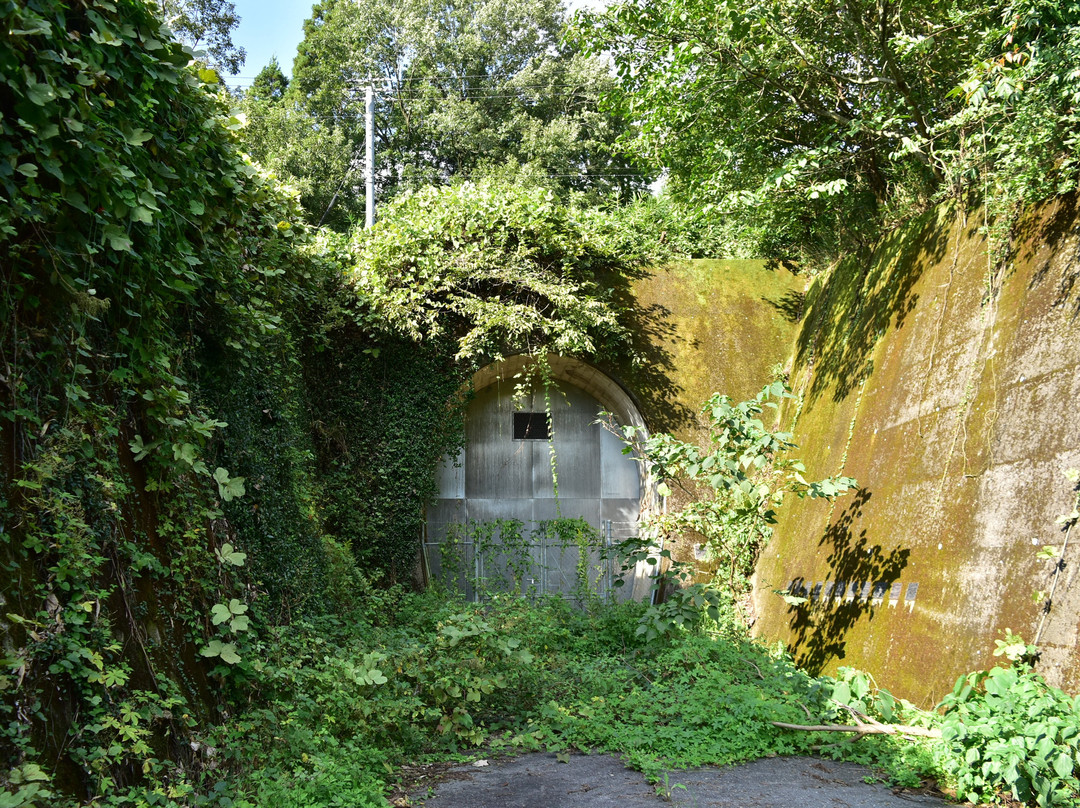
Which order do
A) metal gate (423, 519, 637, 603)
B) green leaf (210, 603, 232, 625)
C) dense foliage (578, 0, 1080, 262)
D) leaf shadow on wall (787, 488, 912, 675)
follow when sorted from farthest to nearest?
metal gate (423, 519, 637, 603) < leaf shadow on wall (787, 488, 912, 675) < dense foliage (578, 0, 1080, 262) < green leaf (210, 603, 232, 625)

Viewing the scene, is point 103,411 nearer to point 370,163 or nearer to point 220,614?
point 220,614

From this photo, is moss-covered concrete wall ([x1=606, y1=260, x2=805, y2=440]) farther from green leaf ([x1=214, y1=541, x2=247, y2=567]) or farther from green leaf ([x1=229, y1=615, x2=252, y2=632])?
green leaf ([x1=229, y1=615, x2=252, y2=632])

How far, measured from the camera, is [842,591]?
6.05 m

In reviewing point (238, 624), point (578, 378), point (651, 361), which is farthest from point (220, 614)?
point (578, 378)

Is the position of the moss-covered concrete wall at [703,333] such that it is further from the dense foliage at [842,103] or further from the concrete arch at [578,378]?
the dense foliage at [842,103]

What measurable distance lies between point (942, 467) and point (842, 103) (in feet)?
16.3

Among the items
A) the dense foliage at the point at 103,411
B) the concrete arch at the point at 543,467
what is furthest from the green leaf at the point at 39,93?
the concrete arch at the point at 543,467

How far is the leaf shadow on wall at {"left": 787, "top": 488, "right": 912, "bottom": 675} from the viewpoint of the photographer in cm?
555

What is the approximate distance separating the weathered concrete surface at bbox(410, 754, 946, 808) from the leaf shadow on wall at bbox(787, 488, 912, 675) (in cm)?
160

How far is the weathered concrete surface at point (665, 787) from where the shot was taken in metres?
3.66

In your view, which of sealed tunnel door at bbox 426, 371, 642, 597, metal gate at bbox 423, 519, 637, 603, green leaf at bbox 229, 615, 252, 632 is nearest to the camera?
green leaf at bbox 229, 615, 252, 632

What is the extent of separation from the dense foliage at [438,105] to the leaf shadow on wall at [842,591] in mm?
14706

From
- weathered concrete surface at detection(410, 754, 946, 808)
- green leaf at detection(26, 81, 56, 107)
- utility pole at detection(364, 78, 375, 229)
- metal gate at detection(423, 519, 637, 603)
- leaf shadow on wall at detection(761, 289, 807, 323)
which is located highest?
utility pole at detection(364, 78, 375, 229)

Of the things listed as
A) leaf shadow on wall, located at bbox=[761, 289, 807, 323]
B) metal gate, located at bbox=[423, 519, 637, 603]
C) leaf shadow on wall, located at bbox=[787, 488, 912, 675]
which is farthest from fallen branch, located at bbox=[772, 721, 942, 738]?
leaf shadow on wall, located at bbox=[761, 289, 807, 323]
